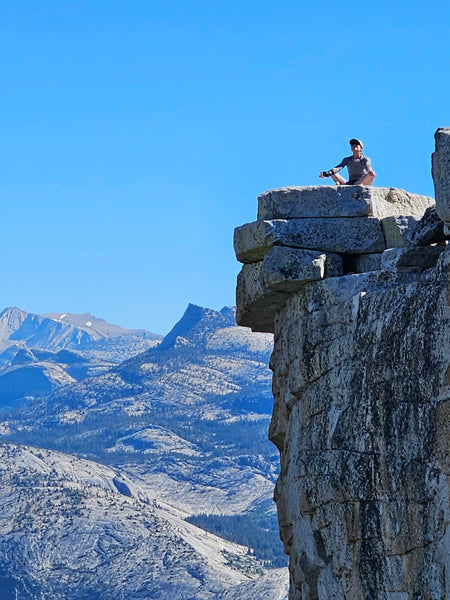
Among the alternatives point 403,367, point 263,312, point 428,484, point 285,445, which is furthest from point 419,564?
point 263,312

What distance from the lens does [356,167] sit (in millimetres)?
21203

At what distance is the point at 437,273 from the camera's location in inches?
665

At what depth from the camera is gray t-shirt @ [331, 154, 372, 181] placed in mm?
21156

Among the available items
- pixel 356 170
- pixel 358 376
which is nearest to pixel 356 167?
pixel 356 170

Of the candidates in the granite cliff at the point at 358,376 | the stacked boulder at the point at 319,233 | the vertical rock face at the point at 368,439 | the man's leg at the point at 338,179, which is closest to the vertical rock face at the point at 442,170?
the granite cliff at the point at 358,376

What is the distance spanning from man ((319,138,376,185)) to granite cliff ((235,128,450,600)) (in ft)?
1.27

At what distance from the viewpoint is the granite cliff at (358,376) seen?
16453 millimetres

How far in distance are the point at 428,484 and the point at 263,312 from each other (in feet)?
20.5

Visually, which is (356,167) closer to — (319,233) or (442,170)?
(319,233)

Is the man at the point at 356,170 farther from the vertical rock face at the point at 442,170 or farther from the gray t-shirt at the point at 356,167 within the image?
the vertical rock face at the point at 442,170

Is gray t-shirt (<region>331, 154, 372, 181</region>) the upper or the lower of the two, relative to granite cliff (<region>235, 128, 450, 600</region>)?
upper

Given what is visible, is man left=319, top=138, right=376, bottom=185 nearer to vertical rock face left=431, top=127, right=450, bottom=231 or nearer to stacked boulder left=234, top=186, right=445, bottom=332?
stacked boulder left=234, top=186, right=445, bottom=332

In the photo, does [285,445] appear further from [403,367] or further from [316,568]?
[403,367]

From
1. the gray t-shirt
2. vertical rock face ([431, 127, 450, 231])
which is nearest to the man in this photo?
the gray t-shirt
